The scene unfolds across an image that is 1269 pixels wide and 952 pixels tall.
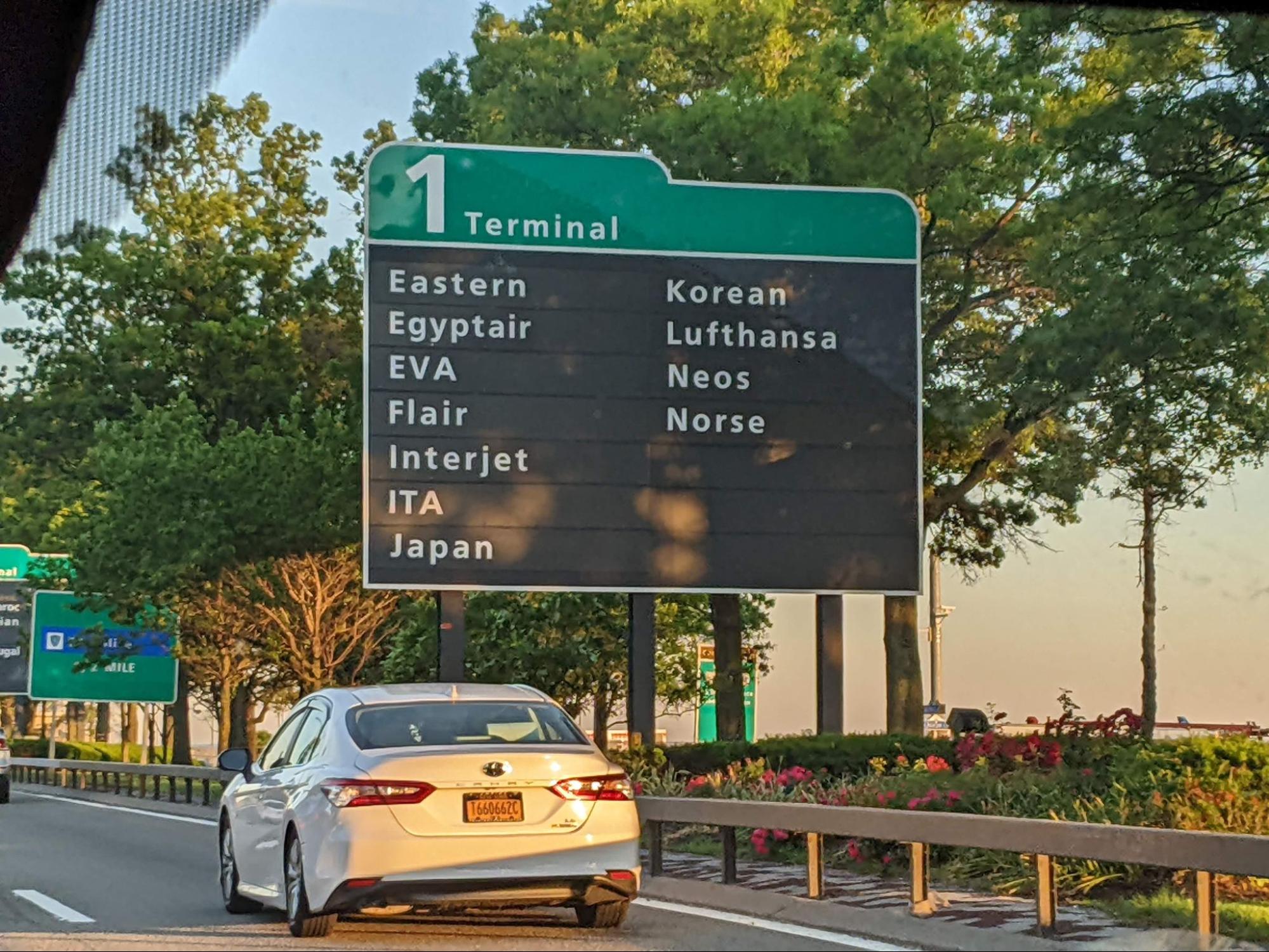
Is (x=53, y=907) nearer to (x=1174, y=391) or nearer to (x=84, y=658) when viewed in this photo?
(x=1174, y=391)

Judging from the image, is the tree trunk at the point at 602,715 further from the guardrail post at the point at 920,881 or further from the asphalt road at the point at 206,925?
the guardrail post at the point at 920,881

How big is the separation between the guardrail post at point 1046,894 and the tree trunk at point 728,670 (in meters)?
19.3

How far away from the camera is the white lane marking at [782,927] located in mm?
11109

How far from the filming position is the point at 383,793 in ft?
37.2

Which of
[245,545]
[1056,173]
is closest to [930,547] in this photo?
[245,545]

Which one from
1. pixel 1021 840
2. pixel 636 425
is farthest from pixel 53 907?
pixel 636 425

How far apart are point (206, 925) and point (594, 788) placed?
278cm

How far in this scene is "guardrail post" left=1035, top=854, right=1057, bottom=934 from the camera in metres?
11.1

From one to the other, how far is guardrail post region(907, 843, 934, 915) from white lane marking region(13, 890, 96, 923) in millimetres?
4915

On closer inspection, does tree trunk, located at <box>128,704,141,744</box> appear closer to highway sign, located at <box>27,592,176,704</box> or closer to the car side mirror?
highway sign, located at <box>27,592,176,704</box>

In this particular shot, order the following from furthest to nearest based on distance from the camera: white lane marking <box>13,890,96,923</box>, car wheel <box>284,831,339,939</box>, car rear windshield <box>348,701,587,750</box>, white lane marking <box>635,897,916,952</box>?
1. white lane marking <box>13,890,96,923</box>
2. car rear windshield <box>348,701,587,750</box>
3. car wheel <box>284,831,339,939</box>
4. white lane marking <box>635,897,916,952</box>

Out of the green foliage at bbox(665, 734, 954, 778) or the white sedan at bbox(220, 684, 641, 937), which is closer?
the white sedan at bbox(220, 684, 641, 937)

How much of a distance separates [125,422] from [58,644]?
5033mm

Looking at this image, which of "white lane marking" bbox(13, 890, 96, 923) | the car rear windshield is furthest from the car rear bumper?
"white lane marking" bbox(13, 890, 96, 923)
